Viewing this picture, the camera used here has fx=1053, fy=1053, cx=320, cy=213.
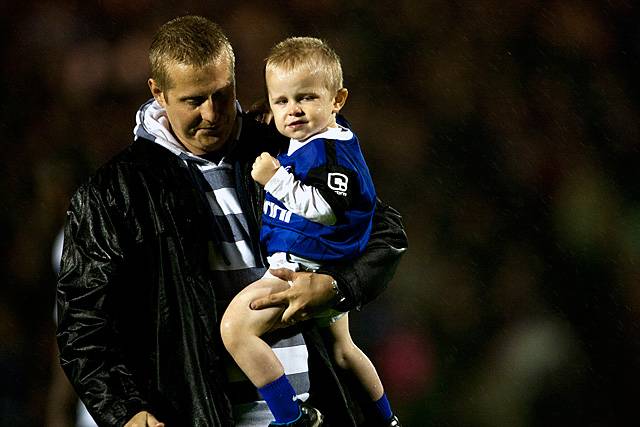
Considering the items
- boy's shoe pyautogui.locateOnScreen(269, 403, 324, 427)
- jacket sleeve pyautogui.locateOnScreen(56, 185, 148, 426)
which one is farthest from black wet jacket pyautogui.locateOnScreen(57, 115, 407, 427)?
boy's shoe pyautogui.locateOnScreen(269, 403, 324, 427)

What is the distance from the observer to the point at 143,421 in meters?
1.73

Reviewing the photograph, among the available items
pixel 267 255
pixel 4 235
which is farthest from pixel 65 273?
pixel 4 235

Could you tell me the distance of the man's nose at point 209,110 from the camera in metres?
1.87

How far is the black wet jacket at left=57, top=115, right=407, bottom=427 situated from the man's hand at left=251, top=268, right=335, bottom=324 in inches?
1.4

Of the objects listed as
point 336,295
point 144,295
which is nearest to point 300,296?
point 336,295

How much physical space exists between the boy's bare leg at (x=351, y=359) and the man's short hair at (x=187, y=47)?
0.52 m

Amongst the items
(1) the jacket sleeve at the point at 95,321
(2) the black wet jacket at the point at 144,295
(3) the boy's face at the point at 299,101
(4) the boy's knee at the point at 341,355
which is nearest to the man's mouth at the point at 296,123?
(3) the boy's face at the point at 299,101

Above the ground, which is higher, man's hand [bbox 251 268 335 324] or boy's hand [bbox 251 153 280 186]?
boy's hand [bbox 251 153 280 186]

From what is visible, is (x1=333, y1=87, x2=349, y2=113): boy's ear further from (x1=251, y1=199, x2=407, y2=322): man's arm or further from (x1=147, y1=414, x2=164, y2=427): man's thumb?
(x1=147, y1=414, x2=164, y2=427): man's thumb

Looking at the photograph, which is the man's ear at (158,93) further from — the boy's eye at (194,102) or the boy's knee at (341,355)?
the boy's knee at (341,355)

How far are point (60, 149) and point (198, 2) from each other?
2.20 ft

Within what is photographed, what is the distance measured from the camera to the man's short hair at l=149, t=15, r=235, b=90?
6.11ft

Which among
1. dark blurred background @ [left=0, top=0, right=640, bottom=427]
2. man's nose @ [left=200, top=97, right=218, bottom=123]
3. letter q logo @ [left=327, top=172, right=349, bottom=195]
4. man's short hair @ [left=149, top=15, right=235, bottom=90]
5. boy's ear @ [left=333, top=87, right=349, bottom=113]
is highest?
man's short hair @ [left=149, top=15, right=235, bottom=90]

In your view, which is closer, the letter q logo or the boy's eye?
the letter q logo
